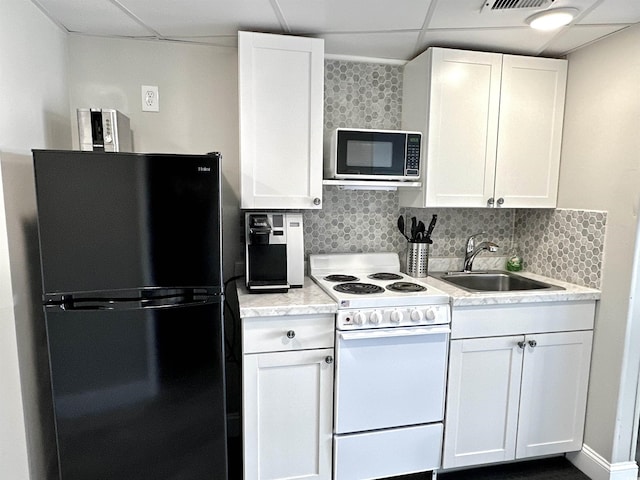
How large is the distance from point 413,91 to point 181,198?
1.48 metres

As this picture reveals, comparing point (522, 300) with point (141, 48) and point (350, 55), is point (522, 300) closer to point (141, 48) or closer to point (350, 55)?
point (350, 55)

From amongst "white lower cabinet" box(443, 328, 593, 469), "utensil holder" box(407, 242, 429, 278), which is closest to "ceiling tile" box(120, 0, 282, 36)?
"utensil holder" box(407, 242, 429, 278)

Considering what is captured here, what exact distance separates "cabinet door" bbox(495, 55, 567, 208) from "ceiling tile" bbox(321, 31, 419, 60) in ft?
1.84

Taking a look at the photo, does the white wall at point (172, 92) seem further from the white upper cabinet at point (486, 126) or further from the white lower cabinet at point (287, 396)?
the white upper cabinet at point (486, 126)

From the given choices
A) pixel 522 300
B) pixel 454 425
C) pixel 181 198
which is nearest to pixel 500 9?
pixel 522 300

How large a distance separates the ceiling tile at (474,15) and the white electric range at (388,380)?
1.29 m

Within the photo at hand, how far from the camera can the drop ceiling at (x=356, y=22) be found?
5.45 ft

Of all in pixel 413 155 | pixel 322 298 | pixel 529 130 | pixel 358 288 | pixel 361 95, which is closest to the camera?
pixel 322 298

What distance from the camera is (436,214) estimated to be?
2518 mm

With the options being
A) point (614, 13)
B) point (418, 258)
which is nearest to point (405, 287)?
point (418, 258)

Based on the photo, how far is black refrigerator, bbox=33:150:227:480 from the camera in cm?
146

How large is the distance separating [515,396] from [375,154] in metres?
1.47

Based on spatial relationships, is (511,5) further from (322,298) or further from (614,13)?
(322,298)

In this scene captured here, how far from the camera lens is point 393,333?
180 centimetres
